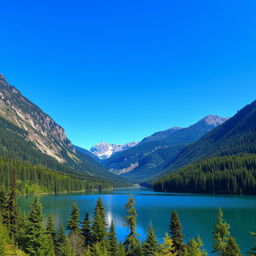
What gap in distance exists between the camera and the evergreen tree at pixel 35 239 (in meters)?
40.7

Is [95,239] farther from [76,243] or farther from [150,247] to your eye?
[150,247]

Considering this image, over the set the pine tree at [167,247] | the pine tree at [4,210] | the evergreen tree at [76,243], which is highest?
the pine tree at [4,210]

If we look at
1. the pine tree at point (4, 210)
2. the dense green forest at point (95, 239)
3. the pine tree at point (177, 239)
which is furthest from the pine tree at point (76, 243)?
the pine tree at point (4, 210)

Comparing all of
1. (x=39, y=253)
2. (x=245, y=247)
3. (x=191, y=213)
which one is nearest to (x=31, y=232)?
(x=39, y=253)

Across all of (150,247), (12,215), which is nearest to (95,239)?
(150,247)

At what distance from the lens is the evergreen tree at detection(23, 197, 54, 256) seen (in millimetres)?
40719

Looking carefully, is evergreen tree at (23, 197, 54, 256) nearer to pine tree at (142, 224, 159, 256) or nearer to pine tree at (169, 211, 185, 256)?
pine tree at (142, 224, 159, 256)

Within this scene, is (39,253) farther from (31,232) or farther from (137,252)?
(137,252)

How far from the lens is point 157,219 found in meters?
93.6

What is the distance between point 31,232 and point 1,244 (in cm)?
869

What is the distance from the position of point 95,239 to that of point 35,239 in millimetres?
11735

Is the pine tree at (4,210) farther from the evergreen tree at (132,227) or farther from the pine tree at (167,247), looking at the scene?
the pine tree at (167,247)

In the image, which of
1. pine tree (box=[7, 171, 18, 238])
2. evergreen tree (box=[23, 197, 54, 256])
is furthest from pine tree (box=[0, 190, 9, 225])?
evergreen tree (box=[23, 197, 54, 256])

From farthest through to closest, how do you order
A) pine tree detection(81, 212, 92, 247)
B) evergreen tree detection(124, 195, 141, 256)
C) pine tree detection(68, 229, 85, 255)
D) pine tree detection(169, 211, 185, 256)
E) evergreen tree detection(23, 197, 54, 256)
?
1. pine tree detection(81, 212, 92, 247)
2. pine tree detection(68, 229, 85, 255)
3. evergreen tree detection(124, 195, 141, 256)
4. pine tree detection(169, 211, 185, 256)
5. evergreen tree detection(23, 197, 54, 256)
